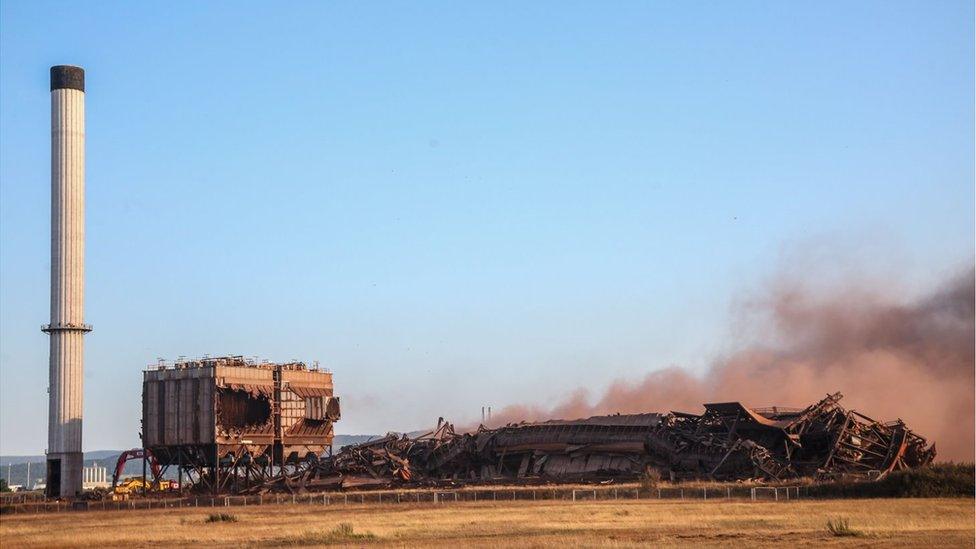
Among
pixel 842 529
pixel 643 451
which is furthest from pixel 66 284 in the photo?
pixel 842 529

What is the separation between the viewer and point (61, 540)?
5375 centimetres

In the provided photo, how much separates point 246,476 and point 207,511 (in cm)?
2553

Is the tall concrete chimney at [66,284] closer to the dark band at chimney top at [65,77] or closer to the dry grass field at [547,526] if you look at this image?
the dark band at chimney top at [65,77]

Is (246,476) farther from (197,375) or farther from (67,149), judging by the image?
(67,149)

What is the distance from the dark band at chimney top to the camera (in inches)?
4063

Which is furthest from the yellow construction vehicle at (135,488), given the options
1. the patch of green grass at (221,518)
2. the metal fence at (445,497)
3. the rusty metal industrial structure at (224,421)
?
the patch of green grass at (221,518)

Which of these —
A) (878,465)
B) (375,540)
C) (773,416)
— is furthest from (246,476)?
(375,540)

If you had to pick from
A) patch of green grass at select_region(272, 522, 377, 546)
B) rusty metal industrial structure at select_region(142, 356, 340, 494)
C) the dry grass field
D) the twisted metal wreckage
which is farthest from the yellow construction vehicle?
patch of green grass at select_region(272, 522, 377, 546)

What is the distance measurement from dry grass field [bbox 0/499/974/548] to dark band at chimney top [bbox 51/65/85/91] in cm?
4527

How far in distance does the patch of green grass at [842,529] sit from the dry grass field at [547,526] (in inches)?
3.3

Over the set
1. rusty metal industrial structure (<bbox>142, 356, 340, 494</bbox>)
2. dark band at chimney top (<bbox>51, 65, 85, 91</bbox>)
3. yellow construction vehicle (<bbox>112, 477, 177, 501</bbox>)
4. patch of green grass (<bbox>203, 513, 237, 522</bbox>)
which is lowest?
patch of green grass (<bbox>203, 513, 237, 522</bbox>)

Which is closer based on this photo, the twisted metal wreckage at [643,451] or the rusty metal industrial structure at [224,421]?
the twisted metal wreckage at [643,451]

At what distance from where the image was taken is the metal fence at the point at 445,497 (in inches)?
2726

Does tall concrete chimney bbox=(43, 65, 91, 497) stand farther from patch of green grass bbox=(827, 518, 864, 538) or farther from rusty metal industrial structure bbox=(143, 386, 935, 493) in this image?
patch of green grass bbox=(827, 518, 864, 538)
